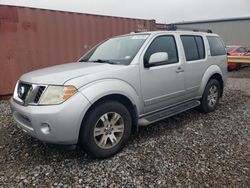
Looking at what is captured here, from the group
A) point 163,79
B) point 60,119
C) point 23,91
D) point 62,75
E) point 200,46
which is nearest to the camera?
point 60,119

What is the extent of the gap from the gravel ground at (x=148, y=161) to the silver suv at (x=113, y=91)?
0.99 feet

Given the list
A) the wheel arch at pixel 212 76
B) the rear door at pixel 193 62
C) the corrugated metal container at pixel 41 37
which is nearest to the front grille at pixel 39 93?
the rear door at pixel 193 62

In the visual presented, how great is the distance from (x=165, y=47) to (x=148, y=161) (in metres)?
2.04

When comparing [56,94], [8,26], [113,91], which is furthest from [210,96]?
[8,26]

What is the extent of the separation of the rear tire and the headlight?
3.19 metres

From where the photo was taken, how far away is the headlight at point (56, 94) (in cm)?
302

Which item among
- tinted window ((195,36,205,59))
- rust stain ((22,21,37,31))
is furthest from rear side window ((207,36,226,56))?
rust stain ((22,21,37,31))

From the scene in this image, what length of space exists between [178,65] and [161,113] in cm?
93

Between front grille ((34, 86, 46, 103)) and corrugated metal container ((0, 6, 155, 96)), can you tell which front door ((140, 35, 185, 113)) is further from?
corrugated metal container ((0, 6, 155, 96))

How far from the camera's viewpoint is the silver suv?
3023mm

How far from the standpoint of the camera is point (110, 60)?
13.0 ft

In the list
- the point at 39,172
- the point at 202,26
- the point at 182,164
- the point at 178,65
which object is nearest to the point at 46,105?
the point at 39,172

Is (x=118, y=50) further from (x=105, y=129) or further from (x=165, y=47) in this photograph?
(x=105, y=129)

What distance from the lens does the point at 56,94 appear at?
9.98ft
